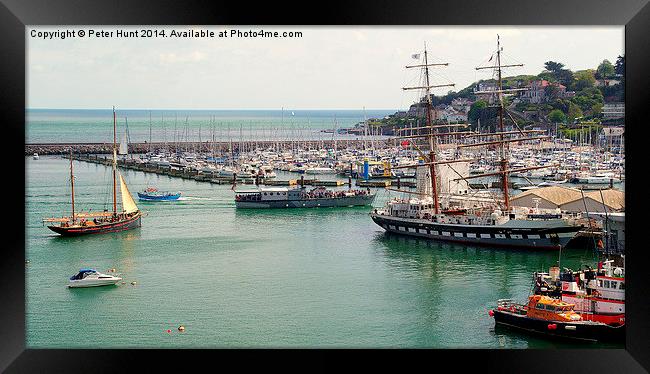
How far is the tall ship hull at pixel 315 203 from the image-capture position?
1697 centimetres

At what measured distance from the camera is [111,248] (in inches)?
487

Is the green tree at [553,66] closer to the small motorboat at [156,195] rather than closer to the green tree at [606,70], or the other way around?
the green tree at [606,70]

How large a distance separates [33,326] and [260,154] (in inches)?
675

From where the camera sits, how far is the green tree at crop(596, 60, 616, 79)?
1923 cm

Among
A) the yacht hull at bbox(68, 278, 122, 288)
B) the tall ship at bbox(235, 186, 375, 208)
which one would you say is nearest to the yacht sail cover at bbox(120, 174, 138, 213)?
the tall ship at bbox(235, 186, 375, 208)

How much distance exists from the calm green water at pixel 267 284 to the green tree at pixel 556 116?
6.75m

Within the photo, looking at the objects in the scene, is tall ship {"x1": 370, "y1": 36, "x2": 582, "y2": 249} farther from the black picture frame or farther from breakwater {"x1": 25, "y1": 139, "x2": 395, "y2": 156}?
breakwater {"x1": 25, "y1": 139, "x2": 395, "y2": 156}

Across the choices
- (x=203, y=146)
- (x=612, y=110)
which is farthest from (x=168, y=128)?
(x=612, y=110)

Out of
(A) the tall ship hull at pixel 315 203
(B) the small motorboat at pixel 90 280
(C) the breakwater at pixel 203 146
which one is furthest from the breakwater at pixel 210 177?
(B) the small motorboat at pixel 90 280

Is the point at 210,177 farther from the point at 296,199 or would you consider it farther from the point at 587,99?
the point at 587,99

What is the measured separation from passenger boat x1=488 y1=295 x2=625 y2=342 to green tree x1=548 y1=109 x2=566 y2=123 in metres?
13.3
